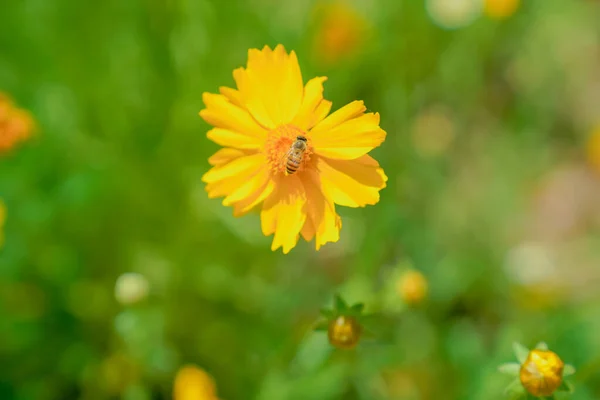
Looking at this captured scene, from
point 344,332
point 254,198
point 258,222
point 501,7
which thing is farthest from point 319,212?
point 501,7

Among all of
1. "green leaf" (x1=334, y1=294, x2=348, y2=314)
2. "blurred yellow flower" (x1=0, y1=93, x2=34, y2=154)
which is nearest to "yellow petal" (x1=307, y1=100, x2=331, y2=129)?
"green leaf" (x1=334, y1=294, x2=348, y2=314)

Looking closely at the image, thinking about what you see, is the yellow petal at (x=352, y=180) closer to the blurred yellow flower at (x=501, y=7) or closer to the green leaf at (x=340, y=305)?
the green leaf at (x=340, y=305)

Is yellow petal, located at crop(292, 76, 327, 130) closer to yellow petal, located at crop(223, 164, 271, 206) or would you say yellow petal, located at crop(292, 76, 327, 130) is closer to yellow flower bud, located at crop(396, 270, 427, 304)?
yellow petal, located at crop(223, 164, 271, 206)

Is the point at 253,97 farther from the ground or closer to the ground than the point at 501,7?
closer to the ground

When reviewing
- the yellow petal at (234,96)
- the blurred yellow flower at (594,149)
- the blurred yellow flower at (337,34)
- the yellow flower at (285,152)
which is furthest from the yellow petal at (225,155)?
the blurred yellow flower at (594,149)

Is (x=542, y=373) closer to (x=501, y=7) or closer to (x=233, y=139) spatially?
(x=233, y=139)

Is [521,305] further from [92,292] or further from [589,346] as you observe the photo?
[92,292]
